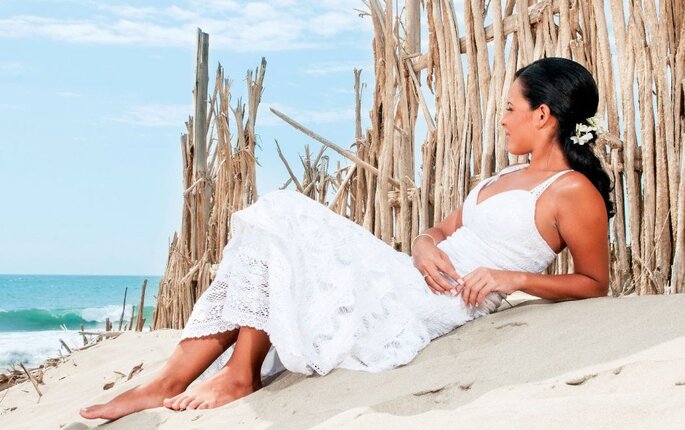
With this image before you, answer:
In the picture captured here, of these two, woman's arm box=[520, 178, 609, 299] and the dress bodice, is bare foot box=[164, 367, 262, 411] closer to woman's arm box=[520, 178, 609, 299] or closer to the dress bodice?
the dress bodice

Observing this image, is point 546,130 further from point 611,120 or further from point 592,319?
point 592,319

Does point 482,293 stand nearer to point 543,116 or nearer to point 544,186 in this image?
point 544,186

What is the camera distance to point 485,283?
2.20 meters

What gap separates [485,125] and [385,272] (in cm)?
101

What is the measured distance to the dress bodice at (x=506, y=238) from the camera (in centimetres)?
227

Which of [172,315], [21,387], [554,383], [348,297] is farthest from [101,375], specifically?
[554,383]

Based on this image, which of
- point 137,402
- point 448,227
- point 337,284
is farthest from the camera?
point 448,227

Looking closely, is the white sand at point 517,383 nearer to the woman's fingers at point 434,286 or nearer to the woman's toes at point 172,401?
the woman's toes at point 172,401

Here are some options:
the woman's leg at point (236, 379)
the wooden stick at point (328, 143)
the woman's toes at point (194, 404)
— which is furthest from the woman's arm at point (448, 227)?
the wooden stick at point (328, 143)

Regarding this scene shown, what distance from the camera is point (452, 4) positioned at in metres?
3.21

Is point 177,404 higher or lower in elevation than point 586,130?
lower

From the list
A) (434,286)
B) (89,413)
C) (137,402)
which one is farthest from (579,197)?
(89,413)

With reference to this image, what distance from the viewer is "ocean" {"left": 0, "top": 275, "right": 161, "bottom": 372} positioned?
12242mm

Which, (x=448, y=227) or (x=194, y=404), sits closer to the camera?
(x=194, y=404)
